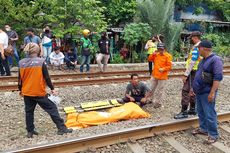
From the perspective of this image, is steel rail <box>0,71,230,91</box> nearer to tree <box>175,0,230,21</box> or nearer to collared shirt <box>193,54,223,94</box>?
collared shirt <box>193,54,223,94</box>

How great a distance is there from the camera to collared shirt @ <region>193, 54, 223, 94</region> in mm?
5559

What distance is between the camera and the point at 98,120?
677 cm

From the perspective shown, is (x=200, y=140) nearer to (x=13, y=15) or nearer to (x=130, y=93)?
(x=130, y=93)

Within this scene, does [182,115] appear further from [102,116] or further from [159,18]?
[159,18]

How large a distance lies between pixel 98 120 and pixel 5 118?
213 centimetres

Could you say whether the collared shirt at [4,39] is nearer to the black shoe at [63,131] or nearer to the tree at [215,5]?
the black shoe at [63,131]

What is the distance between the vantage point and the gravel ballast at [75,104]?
5.93m

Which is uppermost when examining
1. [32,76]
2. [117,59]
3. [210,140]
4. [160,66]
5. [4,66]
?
[32,76]

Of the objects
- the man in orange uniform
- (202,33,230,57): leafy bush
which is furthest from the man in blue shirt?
(202,33,230,57): leafy bush

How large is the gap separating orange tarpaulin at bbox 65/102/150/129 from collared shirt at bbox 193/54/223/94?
1.61m

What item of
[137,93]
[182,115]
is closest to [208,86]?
[182,115]

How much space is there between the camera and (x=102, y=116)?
689 cm

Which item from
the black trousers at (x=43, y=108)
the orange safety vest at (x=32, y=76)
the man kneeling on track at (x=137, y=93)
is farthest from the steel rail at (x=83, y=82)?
the orange safety vest at (x=32, y=76)

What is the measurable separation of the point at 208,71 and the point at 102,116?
7.92 ft
